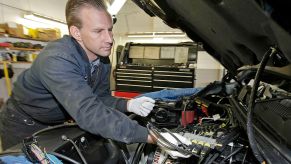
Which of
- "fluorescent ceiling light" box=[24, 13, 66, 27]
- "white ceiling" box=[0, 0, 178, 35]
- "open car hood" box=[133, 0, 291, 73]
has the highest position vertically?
"white ceiling" box=[0, 0, 178, 35]

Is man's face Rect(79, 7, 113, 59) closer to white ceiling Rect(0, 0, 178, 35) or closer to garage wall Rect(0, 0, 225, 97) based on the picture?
garage wall Rect(0, 0, 225, 97)

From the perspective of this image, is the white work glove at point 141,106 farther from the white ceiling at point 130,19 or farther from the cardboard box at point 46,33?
the white ceiling at point 130,19

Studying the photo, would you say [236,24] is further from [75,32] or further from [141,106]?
[75,32]

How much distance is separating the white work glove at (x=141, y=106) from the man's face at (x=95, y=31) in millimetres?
306

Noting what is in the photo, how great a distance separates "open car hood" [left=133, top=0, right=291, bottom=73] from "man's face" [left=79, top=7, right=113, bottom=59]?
0.19 meters

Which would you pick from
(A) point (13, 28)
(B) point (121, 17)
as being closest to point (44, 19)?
(A) point (13, 28)

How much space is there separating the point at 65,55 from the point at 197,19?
59 centimetres

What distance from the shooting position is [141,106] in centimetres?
111

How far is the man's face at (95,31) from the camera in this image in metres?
0.98

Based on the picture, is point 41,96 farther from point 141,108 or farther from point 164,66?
point 164,66

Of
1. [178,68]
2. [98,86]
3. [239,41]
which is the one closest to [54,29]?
[178,68]

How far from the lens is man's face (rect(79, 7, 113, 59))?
976 mm

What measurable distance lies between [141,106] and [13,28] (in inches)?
113

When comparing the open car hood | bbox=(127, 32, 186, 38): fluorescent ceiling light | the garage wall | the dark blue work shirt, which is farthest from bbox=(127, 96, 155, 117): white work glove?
bbox=(127, 32, 186, 38): fluorescent ceiling light
